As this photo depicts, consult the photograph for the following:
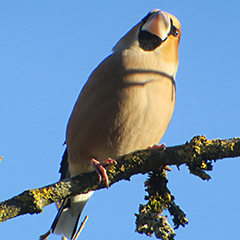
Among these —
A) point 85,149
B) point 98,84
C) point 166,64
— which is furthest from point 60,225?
point 166,64

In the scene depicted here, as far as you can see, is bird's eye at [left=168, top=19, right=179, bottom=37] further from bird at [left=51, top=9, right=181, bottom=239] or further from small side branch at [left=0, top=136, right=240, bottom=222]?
small side branch at [left=0, top=136, right=240, bottom=222]

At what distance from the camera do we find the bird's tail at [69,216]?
426 cm

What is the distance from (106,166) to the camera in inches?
112

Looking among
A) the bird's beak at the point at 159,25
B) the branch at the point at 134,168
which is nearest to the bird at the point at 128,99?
the bird's beak at the point at 159,25

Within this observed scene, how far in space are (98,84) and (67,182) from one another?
4.02ft

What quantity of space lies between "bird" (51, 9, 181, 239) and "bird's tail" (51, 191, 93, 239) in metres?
0.61

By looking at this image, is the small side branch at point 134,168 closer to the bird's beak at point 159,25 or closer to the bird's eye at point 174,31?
the bird's beak at point 159,25

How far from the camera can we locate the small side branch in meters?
2.34

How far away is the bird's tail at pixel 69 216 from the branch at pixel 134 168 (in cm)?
169

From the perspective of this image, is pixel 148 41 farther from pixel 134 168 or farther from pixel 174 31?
pixel 134 168

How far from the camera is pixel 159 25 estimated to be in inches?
147

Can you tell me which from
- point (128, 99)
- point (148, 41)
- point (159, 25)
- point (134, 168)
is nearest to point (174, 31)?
point (159, 25)

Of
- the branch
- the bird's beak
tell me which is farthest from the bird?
the branch

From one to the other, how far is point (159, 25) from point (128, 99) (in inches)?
38.4
